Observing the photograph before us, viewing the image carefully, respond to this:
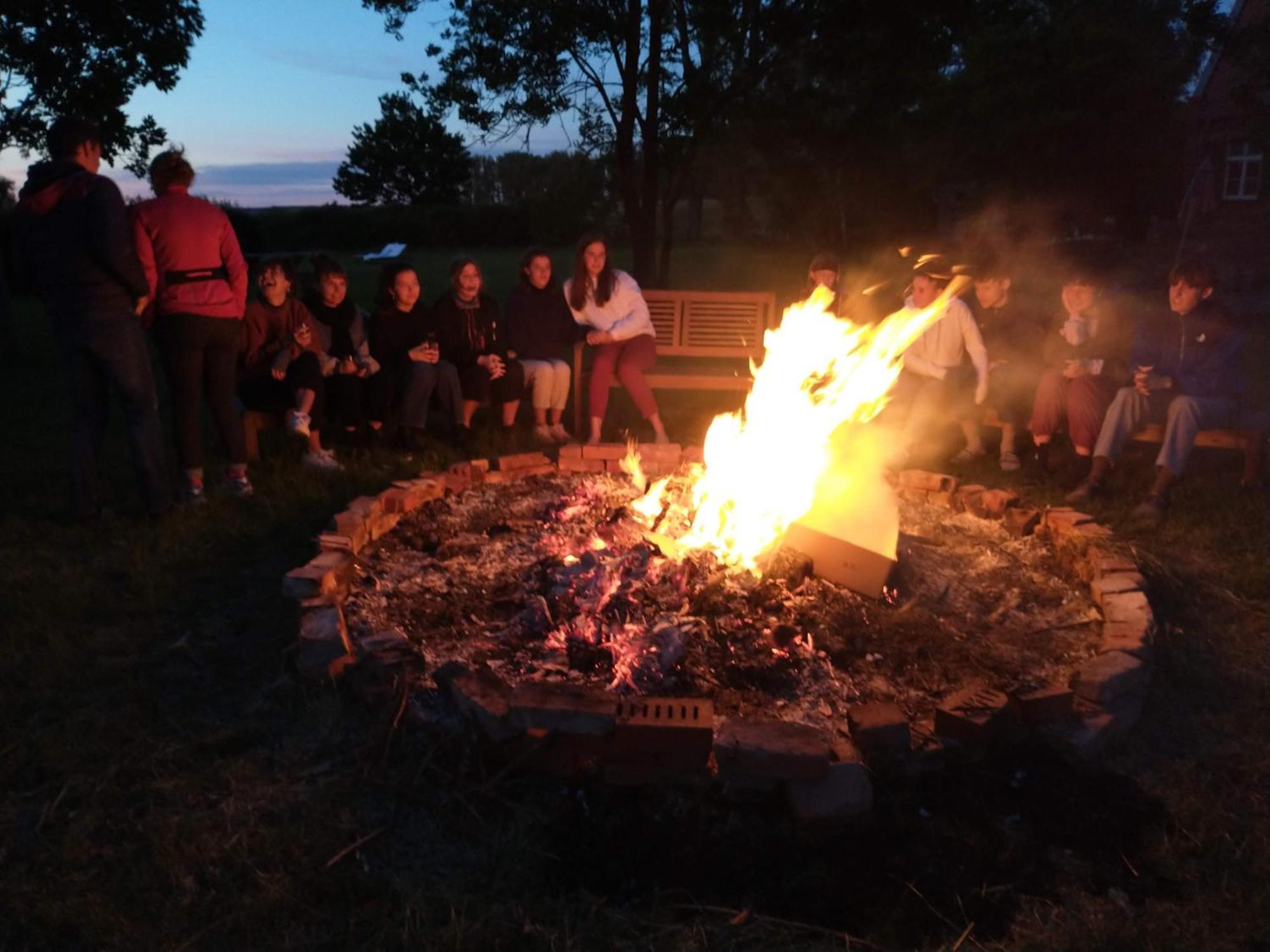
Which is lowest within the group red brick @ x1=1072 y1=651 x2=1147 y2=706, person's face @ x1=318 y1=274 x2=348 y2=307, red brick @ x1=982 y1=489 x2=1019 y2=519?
red brick @ x1=1072 y1=651 x2=1147 y2=706

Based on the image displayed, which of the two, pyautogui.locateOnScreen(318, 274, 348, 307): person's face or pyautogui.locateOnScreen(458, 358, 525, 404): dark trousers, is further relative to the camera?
pyautogui.locateOnScreen(458, 358, 525, 404): dark trousers

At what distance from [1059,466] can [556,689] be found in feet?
14.9

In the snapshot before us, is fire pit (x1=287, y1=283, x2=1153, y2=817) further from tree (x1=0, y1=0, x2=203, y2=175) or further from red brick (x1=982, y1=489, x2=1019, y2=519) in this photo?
tree (x1=0, y1=0, x2=203, y2=175)

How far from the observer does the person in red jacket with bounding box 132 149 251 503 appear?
516cm

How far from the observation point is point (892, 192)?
2038cm

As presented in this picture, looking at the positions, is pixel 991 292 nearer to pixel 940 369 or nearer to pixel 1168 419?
pixel 940 369

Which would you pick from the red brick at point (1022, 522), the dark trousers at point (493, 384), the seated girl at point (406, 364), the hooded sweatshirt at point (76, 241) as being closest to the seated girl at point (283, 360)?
the seated girl at point (406, 364)

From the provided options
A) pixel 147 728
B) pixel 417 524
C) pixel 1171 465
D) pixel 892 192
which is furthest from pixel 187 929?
pixel 892 192

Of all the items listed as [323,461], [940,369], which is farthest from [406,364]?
[940,369]

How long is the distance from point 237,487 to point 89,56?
27.8 ft

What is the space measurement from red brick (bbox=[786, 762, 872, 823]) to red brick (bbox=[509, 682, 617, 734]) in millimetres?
610

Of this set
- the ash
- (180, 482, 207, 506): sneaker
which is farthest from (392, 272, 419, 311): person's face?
the ash

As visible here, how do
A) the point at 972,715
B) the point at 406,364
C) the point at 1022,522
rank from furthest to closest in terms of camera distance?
the point at 406,364
the point at 1022,522
the point at 972,715

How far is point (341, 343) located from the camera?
671 cm
